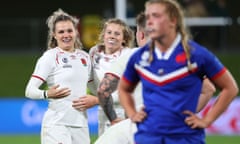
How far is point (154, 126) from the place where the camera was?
6.23 metres

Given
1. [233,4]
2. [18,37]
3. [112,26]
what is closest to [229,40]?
[233,4]

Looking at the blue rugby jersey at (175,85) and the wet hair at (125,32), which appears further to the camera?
the wet hair at (125,32)

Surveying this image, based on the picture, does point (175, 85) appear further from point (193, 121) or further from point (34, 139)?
point (34, 139)

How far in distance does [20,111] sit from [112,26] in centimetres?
791

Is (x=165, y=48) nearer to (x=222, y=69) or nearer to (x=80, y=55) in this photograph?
(x=222, y=69)

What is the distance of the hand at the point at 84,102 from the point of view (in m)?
8.52

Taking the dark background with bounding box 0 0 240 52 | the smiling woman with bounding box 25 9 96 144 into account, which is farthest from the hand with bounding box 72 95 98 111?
the dark background with bounding box 0 0 240 52

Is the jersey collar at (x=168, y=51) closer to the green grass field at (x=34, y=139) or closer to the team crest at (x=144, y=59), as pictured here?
the team crest at (x=144, y=59)

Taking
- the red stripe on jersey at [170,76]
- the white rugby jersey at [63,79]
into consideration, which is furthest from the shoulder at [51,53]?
the red stripe on jersey at [170,76]

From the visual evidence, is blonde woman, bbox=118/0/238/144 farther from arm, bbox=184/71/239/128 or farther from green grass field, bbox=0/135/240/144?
green grass field, bbox=0/135/240/144

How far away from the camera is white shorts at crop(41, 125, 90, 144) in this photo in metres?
8.41

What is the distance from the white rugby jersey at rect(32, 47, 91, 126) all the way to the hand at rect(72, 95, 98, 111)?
0.04 m

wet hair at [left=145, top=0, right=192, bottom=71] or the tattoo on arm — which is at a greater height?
wet hair at [left=145, top=0, right=192, bottom=71]

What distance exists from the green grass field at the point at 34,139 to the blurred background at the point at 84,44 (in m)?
0.24
